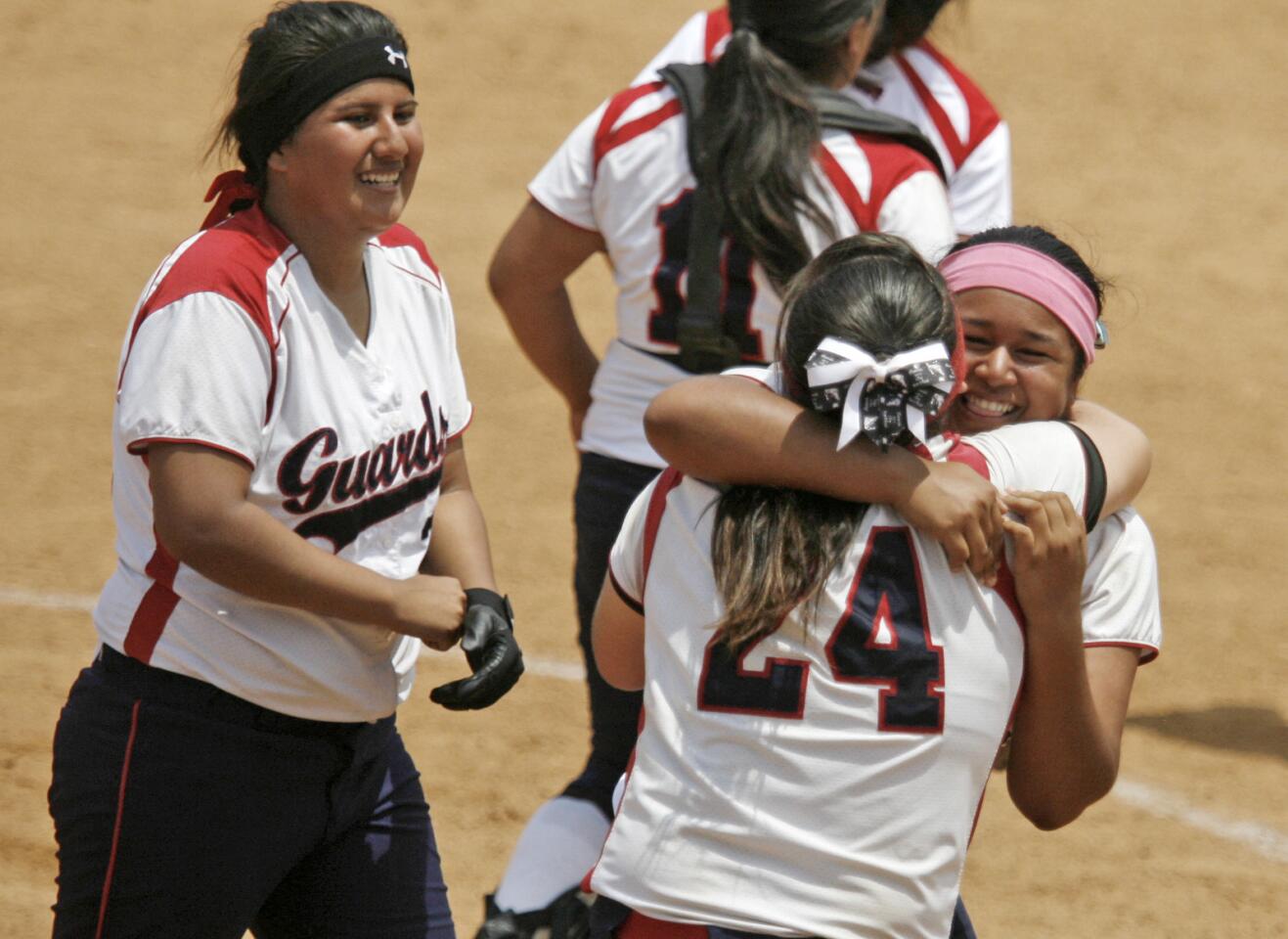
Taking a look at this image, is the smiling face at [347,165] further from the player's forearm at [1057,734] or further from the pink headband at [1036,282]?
the player's forearm at [1057,734]

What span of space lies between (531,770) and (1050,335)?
2.99 meters

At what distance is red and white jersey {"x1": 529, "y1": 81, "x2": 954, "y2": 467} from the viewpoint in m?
3.55

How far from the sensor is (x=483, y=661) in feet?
9.09

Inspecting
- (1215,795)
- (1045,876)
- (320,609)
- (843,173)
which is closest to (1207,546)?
(1215,795)

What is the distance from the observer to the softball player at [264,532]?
8.18 ft

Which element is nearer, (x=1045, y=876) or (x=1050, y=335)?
(x=1050, y=335)

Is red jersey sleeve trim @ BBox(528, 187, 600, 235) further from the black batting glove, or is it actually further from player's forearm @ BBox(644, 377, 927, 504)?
player's forearm @ BBox(644, 377, 927, 504)

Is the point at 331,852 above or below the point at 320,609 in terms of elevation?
below

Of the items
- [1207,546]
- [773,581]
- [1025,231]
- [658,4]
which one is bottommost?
[1207,546]

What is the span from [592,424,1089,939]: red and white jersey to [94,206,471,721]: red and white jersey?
727 mm

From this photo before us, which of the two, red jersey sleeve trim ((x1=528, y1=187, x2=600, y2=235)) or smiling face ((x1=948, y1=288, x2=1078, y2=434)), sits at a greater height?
smiling face ((x1=948, y1=288, x2=1078, y2=434))

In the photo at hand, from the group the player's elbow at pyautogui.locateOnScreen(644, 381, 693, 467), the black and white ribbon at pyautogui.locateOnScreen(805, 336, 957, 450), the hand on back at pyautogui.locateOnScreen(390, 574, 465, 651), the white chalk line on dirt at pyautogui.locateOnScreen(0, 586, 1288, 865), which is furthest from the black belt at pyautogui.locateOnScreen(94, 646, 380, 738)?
the white chalk line on dirt at pyautogui.locateOnScreen(0, 586, 1288, 865)

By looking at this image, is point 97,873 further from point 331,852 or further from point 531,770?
point 531,770

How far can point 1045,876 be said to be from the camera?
4.74 metres
